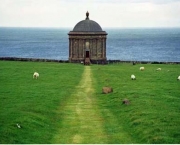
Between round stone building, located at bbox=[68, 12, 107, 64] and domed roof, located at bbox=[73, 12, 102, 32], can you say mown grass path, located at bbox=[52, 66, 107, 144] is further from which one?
domed roof, located at bbox=[73, 12, 102, 32]

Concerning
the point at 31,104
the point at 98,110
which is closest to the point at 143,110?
the point at 98,110

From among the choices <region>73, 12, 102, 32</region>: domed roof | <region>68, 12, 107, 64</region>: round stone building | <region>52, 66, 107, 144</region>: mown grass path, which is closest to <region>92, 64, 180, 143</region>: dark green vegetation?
<region>52, 66, 107, 144</region>: mown grass path

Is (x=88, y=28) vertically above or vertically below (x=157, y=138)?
above

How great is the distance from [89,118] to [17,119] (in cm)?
347

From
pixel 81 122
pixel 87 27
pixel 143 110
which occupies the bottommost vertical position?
pixel 81 122

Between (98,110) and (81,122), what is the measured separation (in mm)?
2871

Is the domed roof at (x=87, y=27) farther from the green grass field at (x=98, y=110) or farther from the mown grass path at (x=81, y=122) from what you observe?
the mown grass path at (x=81, y=122)

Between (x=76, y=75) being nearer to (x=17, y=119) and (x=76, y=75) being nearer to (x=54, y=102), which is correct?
(x=54, y=102)

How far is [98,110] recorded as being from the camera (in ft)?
68.5

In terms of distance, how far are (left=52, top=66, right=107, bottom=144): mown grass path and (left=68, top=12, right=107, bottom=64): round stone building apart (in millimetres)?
29095

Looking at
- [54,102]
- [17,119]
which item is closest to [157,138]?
[17,119]

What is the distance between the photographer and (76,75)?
120 feet

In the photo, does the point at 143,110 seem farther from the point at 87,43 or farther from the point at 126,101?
the point at 87,43

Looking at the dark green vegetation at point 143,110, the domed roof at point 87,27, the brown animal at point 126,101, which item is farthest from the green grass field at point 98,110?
the domed roof at point 87,27
